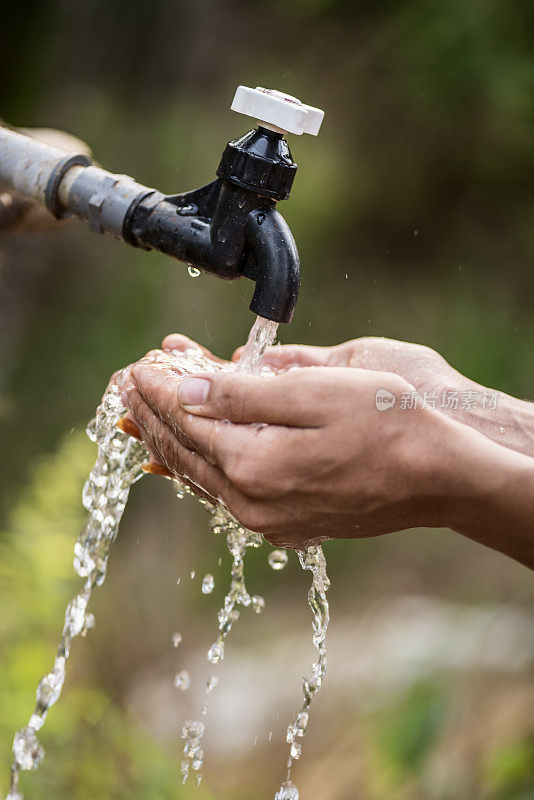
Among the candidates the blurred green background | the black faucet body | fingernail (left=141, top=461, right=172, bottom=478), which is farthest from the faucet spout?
the blurred green background

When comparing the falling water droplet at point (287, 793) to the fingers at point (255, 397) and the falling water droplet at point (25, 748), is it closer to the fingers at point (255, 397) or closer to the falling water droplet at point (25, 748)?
the falling water droplet at point (25, 748)

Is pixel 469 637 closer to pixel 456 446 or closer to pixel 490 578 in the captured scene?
pixel 490 578

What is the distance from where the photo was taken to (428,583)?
7.11 ft

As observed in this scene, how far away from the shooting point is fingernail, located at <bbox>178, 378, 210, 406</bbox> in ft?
2.39

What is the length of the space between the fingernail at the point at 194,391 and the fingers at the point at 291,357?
1.19ft

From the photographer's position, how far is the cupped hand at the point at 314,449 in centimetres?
66

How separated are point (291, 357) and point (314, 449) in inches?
17.9

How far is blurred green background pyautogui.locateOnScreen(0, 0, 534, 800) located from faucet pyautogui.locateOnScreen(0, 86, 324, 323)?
0.93 m

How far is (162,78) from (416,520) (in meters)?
1.74

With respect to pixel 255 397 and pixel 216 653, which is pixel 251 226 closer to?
pixel 255 397

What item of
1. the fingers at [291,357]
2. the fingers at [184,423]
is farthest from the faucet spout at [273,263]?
the fingers at [291,357]

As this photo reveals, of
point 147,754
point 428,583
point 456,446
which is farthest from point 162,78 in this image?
point 456,446

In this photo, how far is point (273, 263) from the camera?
76cm

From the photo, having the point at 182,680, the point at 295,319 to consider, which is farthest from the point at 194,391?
the point at 182,680
